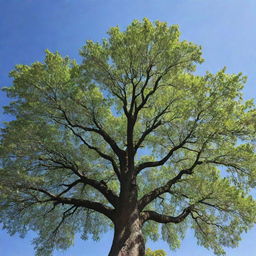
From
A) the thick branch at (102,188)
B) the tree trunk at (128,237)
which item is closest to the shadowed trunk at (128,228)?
the tree trunk at (128,237)

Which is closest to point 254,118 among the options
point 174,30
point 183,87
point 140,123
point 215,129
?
point 215,129

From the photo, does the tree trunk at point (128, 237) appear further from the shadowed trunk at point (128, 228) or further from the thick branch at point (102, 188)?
the thick branch at point (102, 188)

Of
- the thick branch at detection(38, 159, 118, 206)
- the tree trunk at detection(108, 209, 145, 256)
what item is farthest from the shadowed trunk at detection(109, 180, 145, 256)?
the thick branch at detection(38, 159, 118, 206)

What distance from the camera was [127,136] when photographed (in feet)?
36.5

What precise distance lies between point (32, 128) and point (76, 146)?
284cm

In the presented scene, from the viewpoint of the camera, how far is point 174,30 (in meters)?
10.9

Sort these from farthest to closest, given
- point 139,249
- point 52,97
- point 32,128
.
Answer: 1. point 52,97
2. point 32,128
3. point 139,249

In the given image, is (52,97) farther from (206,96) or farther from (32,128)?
(206,96)

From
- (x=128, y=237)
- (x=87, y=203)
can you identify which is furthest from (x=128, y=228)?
(x=87, y=203)

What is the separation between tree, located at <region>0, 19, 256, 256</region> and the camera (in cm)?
995

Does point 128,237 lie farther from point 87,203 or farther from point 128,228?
point 87,203

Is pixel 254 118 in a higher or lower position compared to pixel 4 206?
higher

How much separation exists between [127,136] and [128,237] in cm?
394

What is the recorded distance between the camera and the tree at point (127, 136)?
9945 mm
